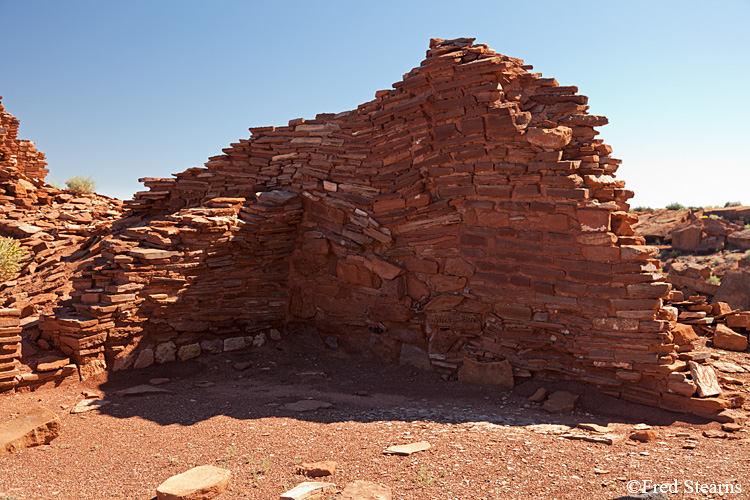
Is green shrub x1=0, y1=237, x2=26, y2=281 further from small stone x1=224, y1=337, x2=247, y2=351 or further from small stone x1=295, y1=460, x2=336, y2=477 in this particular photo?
small stone x1=295, y1=460, x2=336, y2=477

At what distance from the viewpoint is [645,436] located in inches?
196

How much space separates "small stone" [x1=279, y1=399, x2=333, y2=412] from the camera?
6.03 metres

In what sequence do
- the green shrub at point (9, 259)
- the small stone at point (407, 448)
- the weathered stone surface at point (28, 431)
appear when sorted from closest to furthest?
1. the small stone at point (407, 448)
2. the weathered stone surface at point (28, 431)
3. the green shrub at point (9, 259)

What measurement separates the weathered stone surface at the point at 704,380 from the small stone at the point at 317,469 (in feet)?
14.2

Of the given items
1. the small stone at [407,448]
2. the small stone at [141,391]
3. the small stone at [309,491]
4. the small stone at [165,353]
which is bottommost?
the small stone at [309,491]

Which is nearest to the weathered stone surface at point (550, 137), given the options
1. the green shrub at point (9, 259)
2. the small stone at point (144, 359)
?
the small stone at point (144, 359)

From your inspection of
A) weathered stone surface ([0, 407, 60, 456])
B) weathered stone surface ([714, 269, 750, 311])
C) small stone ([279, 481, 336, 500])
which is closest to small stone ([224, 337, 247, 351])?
weathered stone surface ([0, 407, 60, 456])

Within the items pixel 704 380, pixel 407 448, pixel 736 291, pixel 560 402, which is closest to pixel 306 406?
pixel 407 448

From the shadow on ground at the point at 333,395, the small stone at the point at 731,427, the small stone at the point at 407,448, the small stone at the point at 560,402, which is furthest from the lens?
the small stone at the point at 560,402

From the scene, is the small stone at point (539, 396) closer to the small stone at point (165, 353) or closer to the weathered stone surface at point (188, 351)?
the weathered stone surface at point (188, 351)

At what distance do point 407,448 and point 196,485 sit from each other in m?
1.81

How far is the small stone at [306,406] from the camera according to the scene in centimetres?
603

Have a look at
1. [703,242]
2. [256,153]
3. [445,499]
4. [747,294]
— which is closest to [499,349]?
[445,499]

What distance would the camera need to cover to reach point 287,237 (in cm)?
894
